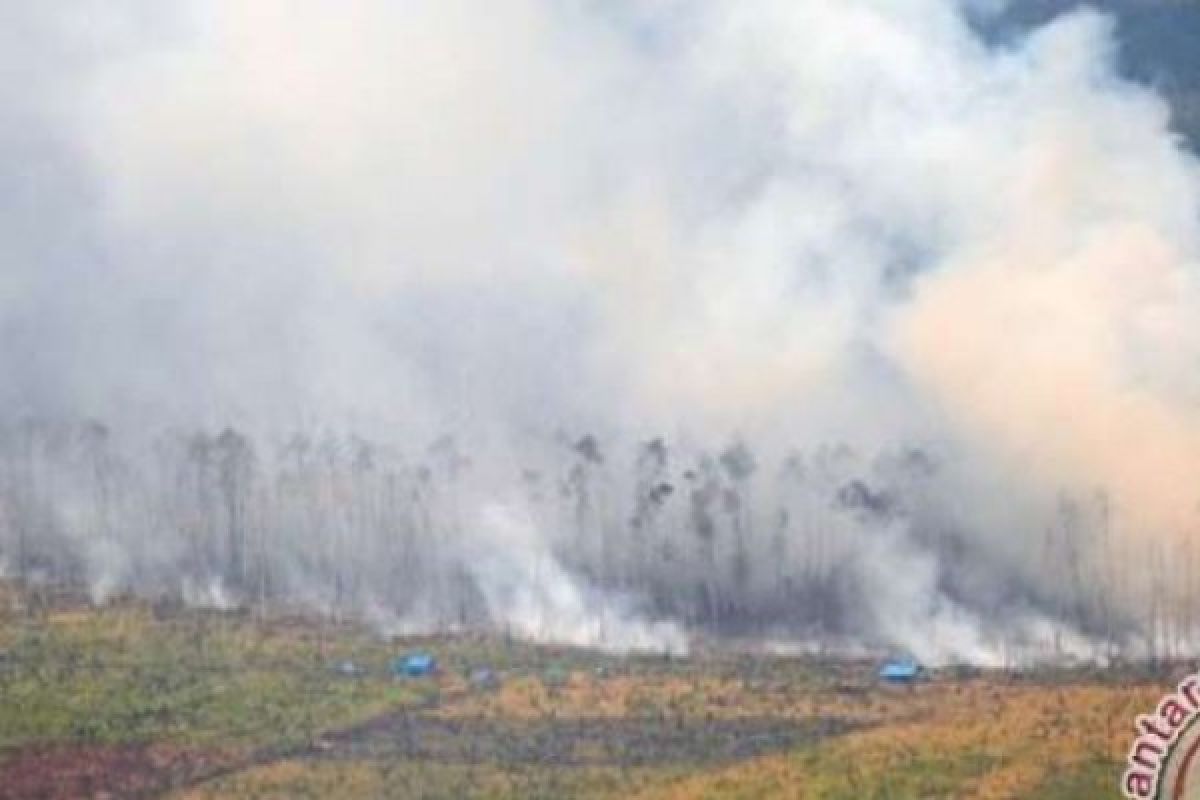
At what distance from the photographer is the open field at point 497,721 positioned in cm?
3234

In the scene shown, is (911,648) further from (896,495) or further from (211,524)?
(211,524)

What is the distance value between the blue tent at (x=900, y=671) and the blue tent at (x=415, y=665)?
8653 mm

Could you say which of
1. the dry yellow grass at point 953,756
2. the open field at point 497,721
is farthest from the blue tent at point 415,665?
the dry yellow grass at point 953,756

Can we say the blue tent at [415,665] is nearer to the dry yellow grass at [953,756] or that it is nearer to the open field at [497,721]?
the open field at [497,721]

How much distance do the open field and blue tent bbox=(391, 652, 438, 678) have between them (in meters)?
0.27

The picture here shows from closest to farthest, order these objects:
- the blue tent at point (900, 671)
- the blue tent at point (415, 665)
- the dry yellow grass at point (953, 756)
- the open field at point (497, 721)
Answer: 1. the dry yellow grass at point (953, 756)
2. the open field at point (497, 721)
3. the blue tent at point (415, 665)
4. the blue tent at point (900, 671)

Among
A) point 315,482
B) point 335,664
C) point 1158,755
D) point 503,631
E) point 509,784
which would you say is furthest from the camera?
point 315,482

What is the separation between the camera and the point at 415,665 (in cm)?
4122

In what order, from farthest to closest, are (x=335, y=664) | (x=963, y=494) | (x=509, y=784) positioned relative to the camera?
(x=963, y=494) → (x=335, y=664) → (x=509, y=784)

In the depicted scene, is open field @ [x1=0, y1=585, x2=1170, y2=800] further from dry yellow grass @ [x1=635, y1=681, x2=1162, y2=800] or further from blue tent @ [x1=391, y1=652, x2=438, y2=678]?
blue tent @ [x1=391, y1=652, x2=438, y2=678]

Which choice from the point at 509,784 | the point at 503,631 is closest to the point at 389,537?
the point at 503,631

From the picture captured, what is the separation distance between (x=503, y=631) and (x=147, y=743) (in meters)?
13.2

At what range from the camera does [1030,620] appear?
1921 inches

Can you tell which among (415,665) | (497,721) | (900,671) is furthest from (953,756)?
(415,665)
